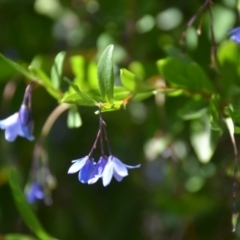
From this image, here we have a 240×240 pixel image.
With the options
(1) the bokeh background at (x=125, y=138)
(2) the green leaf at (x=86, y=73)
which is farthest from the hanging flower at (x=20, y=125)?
(1) the bokeh background at (x=125, y=138)

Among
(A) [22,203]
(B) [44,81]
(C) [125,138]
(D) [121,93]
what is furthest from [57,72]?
(C) [125,138]

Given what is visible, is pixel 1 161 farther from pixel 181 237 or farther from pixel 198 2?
pixel 198 2

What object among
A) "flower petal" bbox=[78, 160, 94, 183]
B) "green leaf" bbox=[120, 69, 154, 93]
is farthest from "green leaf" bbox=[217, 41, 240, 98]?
"flower petal" bbox=[78, 160, 94, 183]

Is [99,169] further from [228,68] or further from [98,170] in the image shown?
[228,68]

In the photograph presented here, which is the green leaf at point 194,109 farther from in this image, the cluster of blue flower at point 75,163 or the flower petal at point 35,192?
the flower petal at point 35,192

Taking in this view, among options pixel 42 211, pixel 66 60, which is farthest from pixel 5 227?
pixel 66 60

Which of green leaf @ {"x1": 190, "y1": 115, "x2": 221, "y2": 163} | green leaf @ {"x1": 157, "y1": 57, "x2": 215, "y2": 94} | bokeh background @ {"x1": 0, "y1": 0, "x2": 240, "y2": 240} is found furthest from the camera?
bokeh background @ {"x1": 0, "y1": 0, "x2": 240, "y2": 240}

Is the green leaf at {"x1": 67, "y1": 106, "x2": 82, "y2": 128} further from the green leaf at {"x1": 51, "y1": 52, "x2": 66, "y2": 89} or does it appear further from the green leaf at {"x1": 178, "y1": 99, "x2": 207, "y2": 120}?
the green leaf at {"x1": 178, "y1": 99, "x2": 207, "y2": 120}
